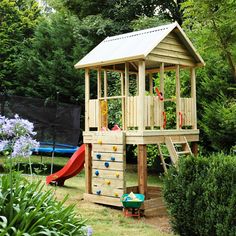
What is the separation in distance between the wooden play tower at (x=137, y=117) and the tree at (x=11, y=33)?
9573 mm

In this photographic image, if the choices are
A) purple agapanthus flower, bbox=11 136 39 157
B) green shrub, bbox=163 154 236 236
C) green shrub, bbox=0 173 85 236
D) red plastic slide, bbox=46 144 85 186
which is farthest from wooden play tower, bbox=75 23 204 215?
purple agapanthus flower, bbox=11 136 39 157

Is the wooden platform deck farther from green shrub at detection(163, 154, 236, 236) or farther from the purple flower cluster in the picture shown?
the purple flower cluster

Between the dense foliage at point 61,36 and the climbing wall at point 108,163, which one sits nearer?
the climbing wall at point 108,163

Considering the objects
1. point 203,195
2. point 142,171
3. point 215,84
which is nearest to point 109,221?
point 142,171

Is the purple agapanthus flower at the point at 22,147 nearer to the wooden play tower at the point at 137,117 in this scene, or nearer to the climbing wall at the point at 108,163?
the wooden play tower at the point at 137,117

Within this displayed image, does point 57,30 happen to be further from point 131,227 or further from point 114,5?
point 131,227

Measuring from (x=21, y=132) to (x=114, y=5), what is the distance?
15704mm

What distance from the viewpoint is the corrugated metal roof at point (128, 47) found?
924 centimetres

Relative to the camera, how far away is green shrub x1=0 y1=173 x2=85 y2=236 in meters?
4.07

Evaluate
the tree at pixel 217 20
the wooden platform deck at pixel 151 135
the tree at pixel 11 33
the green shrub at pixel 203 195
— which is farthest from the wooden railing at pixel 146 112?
the tree at pixel 11 33

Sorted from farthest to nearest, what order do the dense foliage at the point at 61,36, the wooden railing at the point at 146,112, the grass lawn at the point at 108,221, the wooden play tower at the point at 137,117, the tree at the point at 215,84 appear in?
1. the dense foliage at the point at 61,36
2. the wooden railing at the point at 146,112
3. the wooden play tower at the point at 137,117
4. the tree at the point at 215,84
5. the grass lawn at the point at 108,221

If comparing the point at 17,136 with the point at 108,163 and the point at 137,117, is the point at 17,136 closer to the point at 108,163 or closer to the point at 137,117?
the point at 137,117

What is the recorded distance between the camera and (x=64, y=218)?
15.2 feet

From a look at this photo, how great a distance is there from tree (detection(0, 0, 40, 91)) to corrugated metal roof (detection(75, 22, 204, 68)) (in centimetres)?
939
